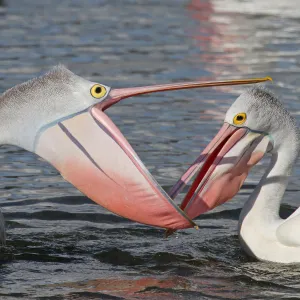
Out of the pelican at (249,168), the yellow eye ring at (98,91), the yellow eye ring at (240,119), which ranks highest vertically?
the yellow eye ring at (98,91)

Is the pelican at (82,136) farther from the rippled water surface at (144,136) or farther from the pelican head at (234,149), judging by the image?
the rippled water surface at (144,136)

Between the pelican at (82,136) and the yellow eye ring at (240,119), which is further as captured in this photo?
the yellow eye ring at (240,119)

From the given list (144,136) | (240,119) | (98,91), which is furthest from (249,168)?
(144,136)

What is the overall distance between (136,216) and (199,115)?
4608 mm

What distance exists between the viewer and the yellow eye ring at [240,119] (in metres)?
6.71

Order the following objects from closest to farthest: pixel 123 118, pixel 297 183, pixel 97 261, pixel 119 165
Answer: pixel 119 165 → pixel 97 261 → pixel 297 183 → pixel 123 118

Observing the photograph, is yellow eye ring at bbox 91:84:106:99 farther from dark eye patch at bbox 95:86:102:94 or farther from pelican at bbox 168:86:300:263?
pelican at bbox 168:86:300:263

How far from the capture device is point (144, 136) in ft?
33.1

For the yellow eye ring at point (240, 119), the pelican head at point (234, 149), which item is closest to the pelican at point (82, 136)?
the pelican head at point (234, 149)

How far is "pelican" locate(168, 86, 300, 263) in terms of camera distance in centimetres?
670

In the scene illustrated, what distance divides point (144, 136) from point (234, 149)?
11.1ft

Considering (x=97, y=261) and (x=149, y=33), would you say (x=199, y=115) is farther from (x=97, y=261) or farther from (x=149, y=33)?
(x=149, y=33)

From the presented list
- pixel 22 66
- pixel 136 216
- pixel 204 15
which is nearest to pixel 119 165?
pixel 136 216

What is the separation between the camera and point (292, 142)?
701 cm
